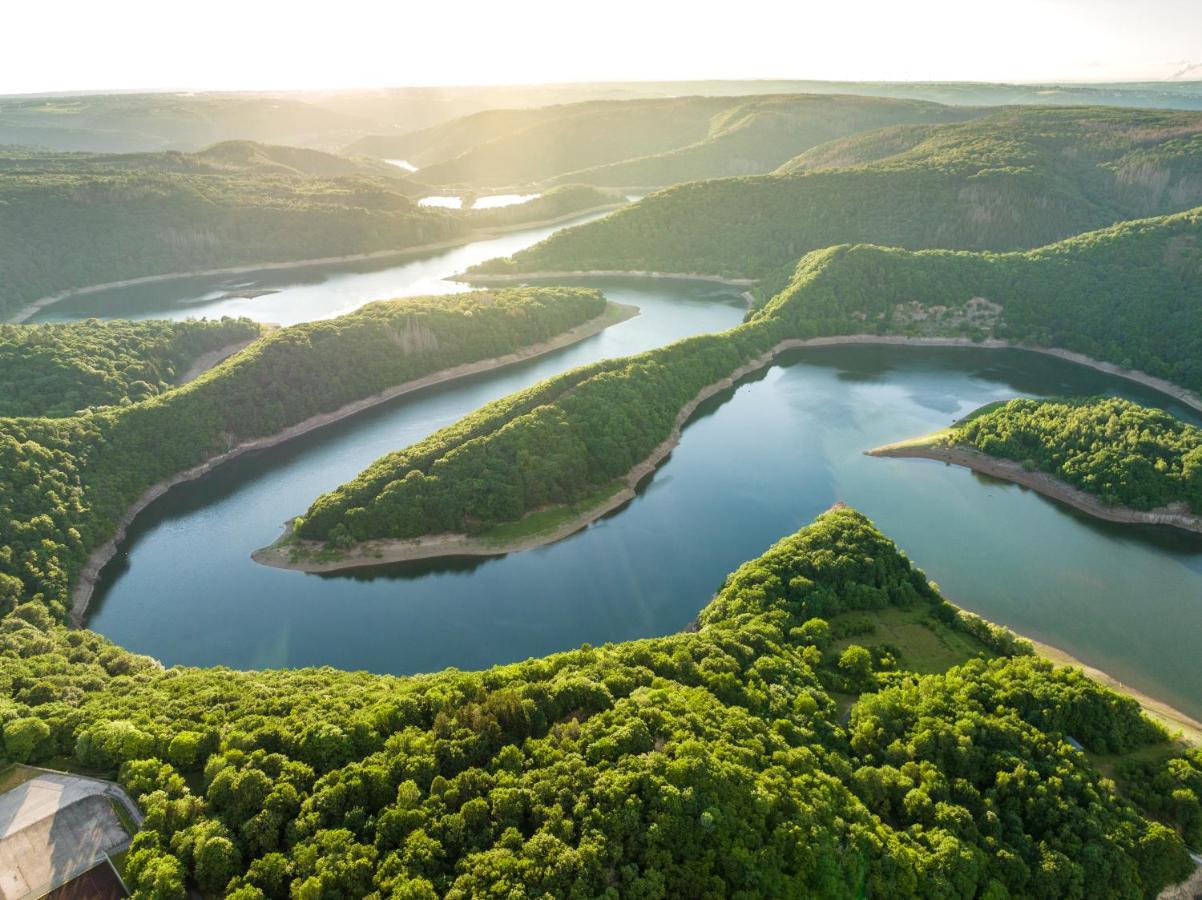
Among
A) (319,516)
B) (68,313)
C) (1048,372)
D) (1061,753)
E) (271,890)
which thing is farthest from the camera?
(68,313)

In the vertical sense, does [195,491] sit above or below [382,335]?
below

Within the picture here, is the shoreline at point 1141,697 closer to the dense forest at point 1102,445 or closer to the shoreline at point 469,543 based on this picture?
the dense forest at point 1102,445

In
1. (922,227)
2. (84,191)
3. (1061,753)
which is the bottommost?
(1061,753)

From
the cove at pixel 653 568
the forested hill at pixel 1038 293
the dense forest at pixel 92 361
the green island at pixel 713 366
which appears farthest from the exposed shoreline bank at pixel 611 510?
the dense forest at pixel 92 361

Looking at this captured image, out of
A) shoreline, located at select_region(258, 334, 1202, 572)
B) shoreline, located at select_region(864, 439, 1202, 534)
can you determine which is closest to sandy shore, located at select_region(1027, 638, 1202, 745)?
shoreline, located at select_region(864, 439, 1202, 534)

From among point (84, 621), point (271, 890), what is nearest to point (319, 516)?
point (84, 621)

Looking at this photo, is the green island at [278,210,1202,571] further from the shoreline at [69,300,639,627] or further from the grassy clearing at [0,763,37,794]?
the grassy clearing at [0,763,37,794]

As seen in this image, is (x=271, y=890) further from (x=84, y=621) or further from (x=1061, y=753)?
(x=84, y=621)
